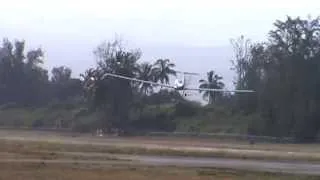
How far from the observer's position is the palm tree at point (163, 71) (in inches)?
3944

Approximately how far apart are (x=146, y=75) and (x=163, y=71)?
19.3 ft

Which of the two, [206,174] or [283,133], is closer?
[206,174]

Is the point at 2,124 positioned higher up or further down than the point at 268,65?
further down

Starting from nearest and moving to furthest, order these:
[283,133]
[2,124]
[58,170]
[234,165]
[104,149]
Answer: [58,170] → [234,165] → [104,149] → [283,133] → [2,124]

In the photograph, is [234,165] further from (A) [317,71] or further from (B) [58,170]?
(A) [317,71]

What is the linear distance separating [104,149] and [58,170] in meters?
16.9

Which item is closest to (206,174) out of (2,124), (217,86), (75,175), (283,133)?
(75,175)

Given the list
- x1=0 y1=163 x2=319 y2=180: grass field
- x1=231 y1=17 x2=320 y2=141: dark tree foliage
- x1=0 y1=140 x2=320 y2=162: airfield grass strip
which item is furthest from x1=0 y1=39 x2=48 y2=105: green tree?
x1=0 y1=163 x2=319 y2=180: grass field

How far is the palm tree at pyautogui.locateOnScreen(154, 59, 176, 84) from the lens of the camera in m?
100

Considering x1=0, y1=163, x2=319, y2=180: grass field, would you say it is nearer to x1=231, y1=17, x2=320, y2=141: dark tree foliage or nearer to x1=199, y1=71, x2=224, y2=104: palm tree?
x1=231, y1=17, x2=320, y2=141: dark tree foliage

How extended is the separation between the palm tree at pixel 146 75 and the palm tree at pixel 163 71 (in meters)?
1.23

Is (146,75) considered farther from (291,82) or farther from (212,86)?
(291,82)

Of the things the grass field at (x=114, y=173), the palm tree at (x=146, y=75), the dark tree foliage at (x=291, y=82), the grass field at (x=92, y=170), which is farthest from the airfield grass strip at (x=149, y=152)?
the palm tree at (x=146, y=75)

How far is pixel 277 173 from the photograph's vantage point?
99.2ft
